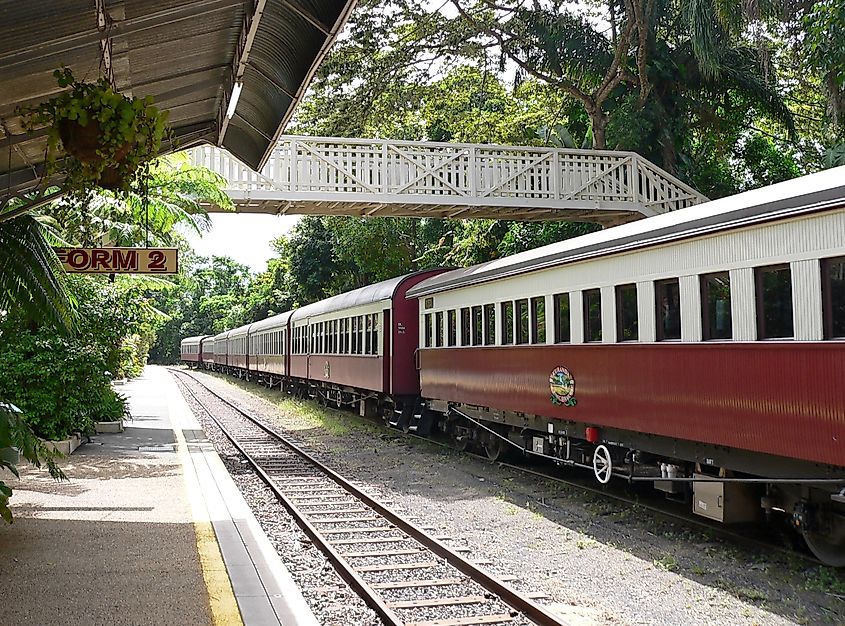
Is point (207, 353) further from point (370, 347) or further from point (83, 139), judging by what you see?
point (83, 139)

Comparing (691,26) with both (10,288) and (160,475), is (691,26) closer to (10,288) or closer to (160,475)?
(160,475)

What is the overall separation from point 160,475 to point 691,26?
13596 millimetres

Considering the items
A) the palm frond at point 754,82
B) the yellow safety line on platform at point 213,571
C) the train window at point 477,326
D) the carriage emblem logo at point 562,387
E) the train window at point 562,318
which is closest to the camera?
the yellow safety line on platform at point 213,571

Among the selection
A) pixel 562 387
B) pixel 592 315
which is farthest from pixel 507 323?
pixel 592 315

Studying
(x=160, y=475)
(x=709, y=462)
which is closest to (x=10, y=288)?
(x=160, y=475)

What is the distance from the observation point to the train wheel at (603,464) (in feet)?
33.2

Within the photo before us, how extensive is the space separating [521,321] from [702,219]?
4501 millimetres

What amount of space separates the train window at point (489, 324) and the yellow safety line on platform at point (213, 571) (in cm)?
493

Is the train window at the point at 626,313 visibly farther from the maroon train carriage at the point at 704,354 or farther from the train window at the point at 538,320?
the train window at the point at 538,320

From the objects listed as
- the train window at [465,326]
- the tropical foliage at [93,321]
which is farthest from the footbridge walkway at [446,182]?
the train window at [465,326]

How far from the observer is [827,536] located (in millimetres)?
7262

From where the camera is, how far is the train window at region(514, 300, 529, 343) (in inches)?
480

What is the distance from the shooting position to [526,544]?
8.83m

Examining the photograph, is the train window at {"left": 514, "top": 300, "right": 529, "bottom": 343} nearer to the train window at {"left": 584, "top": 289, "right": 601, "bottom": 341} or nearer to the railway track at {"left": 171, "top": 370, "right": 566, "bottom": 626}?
the train window at {"left": 584, "top": 289, "right": 601, "bottom": 341}
